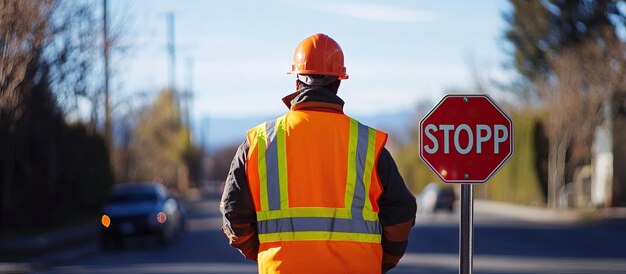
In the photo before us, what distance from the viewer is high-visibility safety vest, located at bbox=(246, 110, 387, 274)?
5047mm

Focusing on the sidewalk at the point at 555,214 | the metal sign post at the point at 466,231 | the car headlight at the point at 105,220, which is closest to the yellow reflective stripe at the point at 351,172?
the metal sign post at the point at 466,231

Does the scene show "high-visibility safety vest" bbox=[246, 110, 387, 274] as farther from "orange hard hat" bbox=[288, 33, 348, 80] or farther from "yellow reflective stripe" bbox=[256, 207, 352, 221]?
"orange hard hat" bbox=[288, 33, 348, 80]

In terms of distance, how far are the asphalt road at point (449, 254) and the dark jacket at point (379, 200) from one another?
12.6m

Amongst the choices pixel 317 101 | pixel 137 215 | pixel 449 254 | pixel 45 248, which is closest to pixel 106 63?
pixel 137 215

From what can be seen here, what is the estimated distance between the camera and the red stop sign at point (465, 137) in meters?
7.18

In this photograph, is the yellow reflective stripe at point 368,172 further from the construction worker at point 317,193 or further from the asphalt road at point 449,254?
the asphalt road at point 449,254

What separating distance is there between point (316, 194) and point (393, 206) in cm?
37

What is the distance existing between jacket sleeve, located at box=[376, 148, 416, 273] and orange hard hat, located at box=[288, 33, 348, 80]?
451 millimetres

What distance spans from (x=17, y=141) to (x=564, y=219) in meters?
21.8

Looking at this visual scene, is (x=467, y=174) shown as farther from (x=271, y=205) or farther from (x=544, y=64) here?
(x=544, y=64)

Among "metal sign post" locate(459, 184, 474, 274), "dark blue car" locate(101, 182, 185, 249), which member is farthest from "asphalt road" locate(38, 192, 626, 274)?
"metal sign post" locate(459, 184, 474, 274)

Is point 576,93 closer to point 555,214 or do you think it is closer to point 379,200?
point 555,214

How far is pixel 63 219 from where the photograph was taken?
33.9 metres

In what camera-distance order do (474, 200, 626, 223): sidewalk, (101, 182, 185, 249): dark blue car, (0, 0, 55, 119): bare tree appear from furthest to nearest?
(474, 200, 626, 223): sidewalk, (101, 182, 185, 249): dark blue car, (0, 0, 55, 119): bare tree
